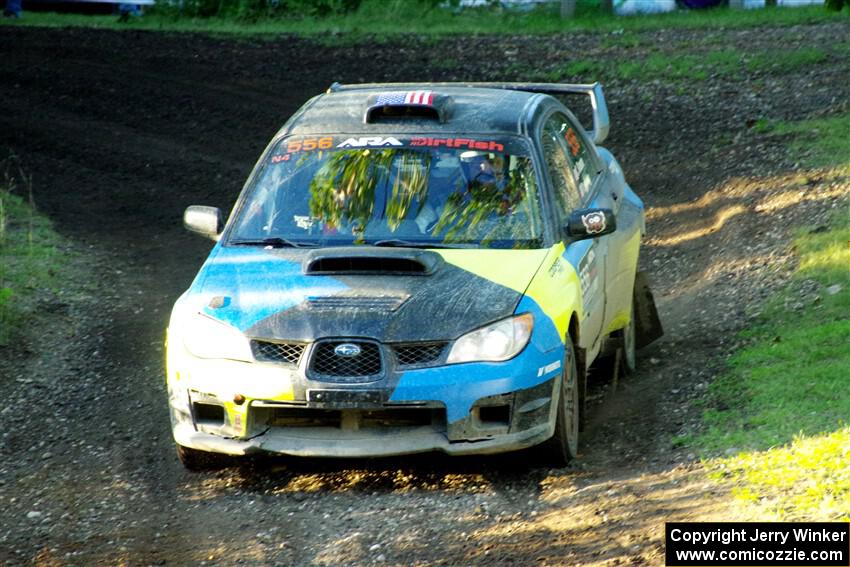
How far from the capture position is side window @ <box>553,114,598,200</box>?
8594 millimetres

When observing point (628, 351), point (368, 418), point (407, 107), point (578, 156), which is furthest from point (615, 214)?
point (368, 418)

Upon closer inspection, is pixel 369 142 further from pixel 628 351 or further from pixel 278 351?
pixel 628 351

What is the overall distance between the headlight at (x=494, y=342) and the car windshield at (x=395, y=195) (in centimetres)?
77

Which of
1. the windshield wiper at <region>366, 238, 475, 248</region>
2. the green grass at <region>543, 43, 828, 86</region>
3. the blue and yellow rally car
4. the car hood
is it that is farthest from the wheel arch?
the green grass at <region>543, 43, 828, 86</region>

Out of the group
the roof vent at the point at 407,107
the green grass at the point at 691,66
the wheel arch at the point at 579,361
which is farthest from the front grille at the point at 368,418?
the green grass at the point at 691,66

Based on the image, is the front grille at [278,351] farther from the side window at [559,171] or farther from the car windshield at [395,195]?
the side window at [559,171]

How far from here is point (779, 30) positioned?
21922 mm

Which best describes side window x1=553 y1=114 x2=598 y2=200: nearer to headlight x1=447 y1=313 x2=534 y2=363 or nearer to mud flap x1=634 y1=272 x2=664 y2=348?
mud flap x1=634 y1=272 x2=664 y2=348

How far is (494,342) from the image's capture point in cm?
681

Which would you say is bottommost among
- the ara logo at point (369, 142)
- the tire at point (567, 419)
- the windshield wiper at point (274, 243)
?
the tire at point (567, 419)

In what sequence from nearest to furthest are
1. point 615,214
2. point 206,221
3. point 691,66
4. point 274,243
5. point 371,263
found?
1. point 371,263
2. point 274,243
3. point 206,221
4. point 615,214
5. point 691,66

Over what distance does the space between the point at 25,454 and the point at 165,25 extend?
17.4 metres

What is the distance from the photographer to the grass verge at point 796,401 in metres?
6.25

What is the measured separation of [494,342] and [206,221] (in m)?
1.95
